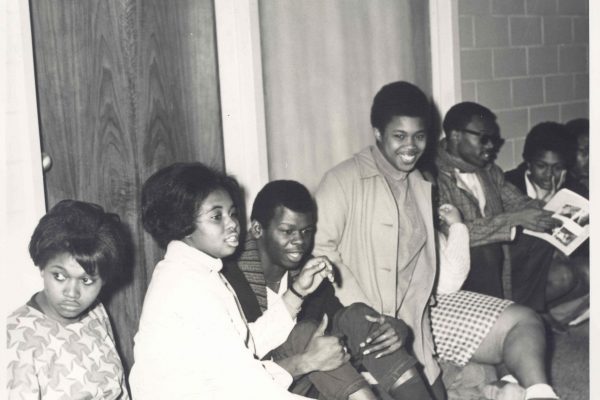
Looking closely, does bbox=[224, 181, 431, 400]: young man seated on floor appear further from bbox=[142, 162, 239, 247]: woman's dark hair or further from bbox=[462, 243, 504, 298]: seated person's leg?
bbox=[462, 243, 504, 298]: seated person's leg

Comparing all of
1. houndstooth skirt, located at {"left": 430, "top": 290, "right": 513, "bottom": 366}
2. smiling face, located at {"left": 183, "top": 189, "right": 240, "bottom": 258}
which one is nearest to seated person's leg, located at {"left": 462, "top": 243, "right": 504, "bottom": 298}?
houndstooth skirt, located at {"left": 430, "top": 290, "right": 513, "bottom": 366}

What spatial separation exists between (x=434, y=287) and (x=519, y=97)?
203 centimetres

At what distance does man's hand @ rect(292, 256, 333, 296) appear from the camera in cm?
244

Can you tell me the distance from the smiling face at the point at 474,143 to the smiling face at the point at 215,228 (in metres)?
1.72

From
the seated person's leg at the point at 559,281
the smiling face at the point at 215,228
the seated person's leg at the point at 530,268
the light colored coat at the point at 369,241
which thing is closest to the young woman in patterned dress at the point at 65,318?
the smiling face at the point at 215,228

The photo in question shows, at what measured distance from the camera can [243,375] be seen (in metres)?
2.08

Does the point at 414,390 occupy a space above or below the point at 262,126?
below

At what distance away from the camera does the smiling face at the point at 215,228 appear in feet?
7.40

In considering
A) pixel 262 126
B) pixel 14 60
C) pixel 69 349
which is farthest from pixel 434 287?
pixel 14 60

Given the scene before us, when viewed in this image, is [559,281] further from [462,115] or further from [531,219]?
[462,115]

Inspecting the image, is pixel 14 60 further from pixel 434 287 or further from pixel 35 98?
pixel 434 287

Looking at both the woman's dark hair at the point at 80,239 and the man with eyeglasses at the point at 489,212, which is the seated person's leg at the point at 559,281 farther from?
the woman's dark hair at the point at 80,239

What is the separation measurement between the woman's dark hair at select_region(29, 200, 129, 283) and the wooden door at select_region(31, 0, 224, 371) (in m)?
0.39

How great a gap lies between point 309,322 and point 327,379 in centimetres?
22
